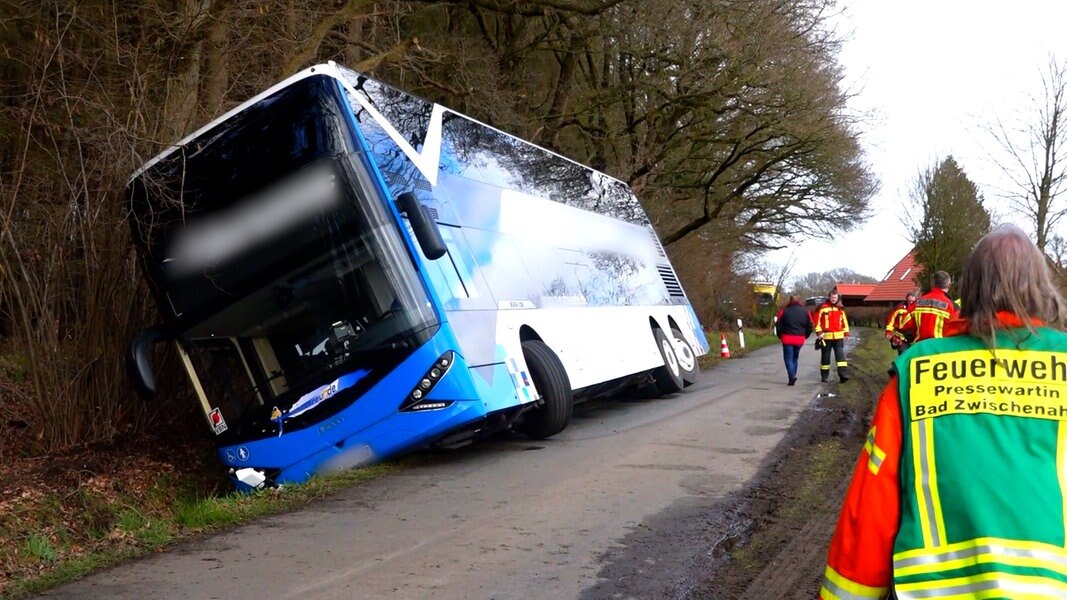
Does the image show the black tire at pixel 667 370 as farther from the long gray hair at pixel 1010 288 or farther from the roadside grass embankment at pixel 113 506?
the long gray hair at pixel 1010 288

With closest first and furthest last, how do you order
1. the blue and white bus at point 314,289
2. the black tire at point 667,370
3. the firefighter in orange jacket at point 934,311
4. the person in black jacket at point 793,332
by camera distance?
the blue and white bus at point 314,289, the firefighter in orange jacket at point 934,311, the black tire at point 667,370, the person in black jacket at point 793,332

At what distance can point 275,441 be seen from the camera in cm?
819

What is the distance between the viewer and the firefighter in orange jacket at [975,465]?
222 centimetres

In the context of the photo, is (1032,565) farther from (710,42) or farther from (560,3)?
(710,42)

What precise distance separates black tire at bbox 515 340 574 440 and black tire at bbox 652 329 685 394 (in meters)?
4.66

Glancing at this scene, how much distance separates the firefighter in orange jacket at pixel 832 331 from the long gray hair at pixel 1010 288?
48.7 feet

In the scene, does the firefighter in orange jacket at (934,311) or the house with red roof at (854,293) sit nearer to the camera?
the firefighter in orange jacket at (934,311)

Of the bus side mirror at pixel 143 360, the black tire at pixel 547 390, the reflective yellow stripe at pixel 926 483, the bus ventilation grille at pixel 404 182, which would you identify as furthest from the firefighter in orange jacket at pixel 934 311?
the reflective yellow stripe at pixel 926 483

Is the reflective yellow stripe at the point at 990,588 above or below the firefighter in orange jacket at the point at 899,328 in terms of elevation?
above

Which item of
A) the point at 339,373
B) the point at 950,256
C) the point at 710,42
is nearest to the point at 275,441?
the point at 339,373

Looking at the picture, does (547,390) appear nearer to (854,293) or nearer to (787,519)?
(787,519)

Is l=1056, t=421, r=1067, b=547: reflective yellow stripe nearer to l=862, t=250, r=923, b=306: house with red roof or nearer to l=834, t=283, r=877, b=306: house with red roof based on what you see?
l=862, t=250, r=923, b=306: house with red roof

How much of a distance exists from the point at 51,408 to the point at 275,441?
7.44 feet

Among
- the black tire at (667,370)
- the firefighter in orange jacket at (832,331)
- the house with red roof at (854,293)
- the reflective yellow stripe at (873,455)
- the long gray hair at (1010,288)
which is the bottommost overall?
the house with red roof at (854,293)
